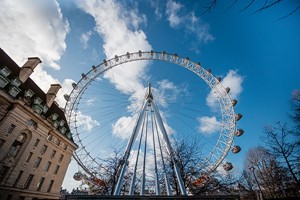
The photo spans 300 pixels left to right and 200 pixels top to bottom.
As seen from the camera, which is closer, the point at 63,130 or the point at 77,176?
the point at 77,176

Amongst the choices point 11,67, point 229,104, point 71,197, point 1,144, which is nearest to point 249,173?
point 229,104

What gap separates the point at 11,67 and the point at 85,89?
11.9 meters

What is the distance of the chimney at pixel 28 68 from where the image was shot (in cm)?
2855

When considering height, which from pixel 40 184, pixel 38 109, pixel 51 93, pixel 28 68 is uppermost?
pixel 51 93

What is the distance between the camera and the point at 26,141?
25734mm

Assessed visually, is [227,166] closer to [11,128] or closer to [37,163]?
[37,163]

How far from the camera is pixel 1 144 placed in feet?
71.3

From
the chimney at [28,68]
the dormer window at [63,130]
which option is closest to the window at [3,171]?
the dormer window at [63,130]

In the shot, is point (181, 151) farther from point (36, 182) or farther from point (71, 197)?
point (36, 182)

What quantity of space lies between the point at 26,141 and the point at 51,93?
12813 millimetres

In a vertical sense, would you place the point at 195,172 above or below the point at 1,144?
below

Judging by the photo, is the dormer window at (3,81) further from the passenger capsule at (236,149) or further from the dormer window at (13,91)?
the passenger capsule at (236,149)

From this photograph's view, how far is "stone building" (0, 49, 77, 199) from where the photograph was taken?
22.7 metres

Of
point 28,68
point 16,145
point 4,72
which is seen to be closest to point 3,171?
point 16,145
